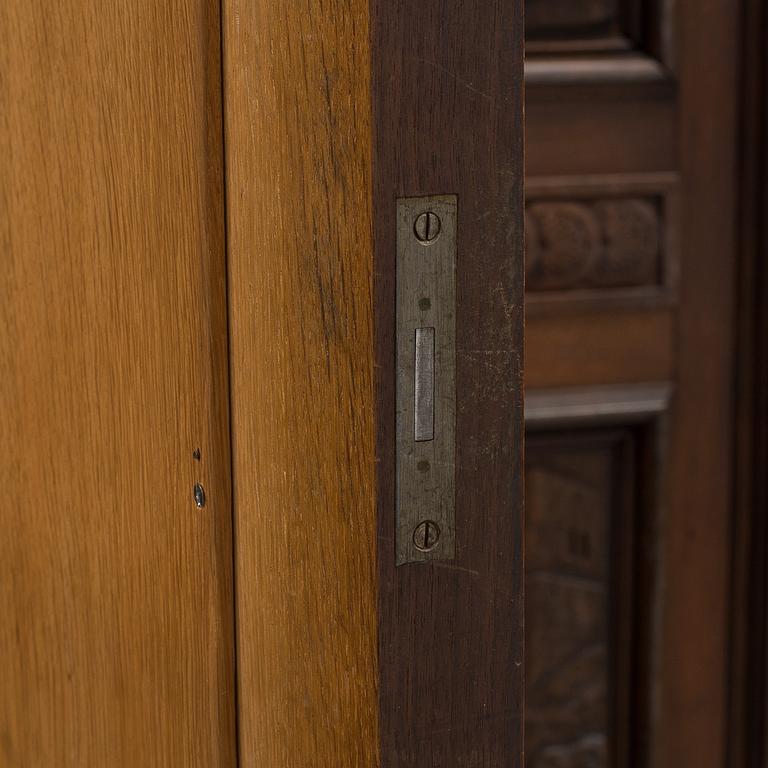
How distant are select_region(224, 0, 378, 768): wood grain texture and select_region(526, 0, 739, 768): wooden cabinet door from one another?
1.51 feet

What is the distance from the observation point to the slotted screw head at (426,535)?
31 centimetres

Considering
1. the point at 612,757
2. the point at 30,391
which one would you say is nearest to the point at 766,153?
the point at 612,757

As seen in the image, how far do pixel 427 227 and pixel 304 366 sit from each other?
2.2 inches

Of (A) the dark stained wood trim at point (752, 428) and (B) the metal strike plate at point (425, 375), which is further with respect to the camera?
(A) the dark stained wood trim at point (752, 428)

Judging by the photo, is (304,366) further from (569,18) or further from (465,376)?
(569,18)

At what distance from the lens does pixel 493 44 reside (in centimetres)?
30

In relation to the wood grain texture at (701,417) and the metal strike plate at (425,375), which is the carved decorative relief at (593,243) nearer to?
the wood grain texture at (701,417)

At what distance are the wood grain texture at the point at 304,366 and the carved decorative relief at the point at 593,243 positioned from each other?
45cm

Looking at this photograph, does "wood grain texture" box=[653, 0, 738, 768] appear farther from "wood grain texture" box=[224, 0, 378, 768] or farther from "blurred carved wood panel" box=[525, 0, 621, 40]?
"wood grain texture" box=[224, 0, 378, 768]

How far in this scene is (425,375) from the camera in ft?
1.01

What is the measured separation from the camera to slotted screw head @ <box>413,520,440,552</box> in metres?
0.31

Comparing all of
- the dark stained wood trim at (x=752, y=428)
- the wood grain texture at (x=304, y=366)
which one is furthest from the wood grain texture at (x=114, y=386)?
the dark stained wood trim at (x=752, y=428)

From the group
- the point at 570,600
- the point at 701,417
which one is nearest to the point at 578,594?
the point at 570,600

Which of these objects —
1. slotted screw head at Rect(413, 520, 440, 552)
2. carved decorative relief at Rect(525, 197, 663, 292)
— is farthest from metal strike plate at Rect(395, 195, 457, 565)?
carved decorative relief at Rect(525, 197, 663, 292)
